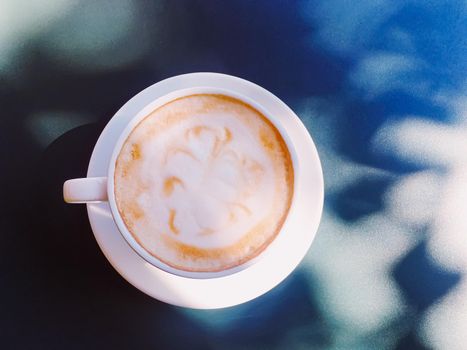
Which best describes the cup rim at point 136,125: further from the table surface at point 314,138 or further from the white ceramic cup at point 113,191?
the table surface at point 314,138

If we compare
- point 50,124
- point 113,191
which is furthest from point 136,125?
point 50,124

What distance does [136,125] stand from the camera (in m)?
0.79

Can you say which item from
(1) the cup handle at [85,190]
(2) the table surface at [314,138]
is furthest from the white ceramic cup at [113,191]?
(2) the table surface at [314,138]

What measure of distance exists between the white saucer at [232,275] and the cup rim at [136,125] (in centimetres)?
5

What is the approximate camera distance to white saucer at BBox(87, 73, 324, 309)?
85cm

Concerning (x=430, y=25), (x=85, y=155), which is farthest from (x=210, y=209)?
(x=430, y=25)

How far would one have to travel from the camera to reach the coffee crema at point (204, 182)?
78 centimetres

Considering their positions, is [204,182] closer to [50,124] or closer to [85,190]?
[85,190]

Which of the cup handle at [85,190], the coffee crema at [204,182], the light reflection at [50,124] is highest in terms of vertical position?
the light reflection at [50,124]

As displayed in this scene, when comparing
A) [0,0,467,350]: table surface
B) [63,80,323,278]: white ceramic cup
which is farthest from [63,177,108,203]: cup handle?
[0,0,467,350]: table surface

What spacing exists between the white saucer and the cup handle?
8cm

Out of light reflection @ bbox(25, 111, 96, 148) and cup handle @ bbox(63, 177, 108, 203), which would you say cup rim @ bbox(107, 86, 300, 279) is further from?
light reflection @ bbox(25, 111, 96, 148)

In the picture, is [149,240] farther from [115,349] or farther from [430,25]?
[430,25]

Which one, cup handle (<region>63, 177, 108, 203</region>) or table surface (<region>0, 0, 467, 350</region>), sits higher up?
table surface (<region>0, 0, 467, 350</region>)
